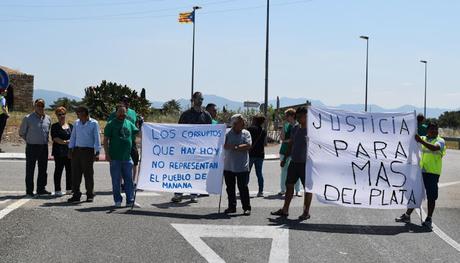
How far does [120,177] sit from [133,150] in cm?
150

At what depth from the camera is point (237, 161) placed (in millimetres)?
10445

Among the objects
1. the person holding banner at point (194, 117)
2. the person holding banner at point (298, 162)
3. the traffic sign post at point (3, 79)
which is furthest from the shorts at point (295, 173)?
the traffic sign post at point (3, 79)

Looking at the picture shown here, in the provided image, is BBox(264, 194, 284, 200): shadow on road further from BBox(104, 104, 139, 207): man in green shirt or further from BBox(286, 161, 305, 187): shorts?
BBox(104, 104, 139, 207): man in green shirt

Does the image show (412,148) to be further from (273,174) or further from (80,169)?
(273,174)

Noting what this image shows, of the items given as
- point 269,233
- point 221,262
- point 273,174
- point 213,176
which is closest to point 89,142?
point 213,176

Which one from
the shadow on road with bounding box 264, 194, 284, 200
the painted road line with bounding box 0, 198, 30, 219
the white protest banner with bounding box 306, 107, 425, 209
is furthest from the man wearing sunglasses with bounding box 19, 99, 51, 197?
the white protest banner with bounding box 306, 107, 425, 209

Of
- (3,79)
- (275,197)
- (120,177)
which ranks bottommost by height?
(275,197)

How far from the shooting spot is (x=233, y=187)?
1044 centimetres

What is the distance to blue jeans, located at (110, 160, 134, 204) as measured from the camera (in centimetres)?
1069

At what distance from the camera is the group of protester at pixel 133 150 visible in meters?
10.1

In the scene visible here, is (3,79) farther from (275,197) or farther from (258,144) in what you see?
(275,197)

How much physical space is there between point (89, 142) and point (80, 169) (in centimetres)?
52

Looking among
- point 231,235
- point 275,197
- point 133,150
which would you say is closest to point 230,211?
point 231,235

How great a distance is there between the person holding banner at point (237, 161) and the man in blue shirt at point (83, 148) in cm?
240
